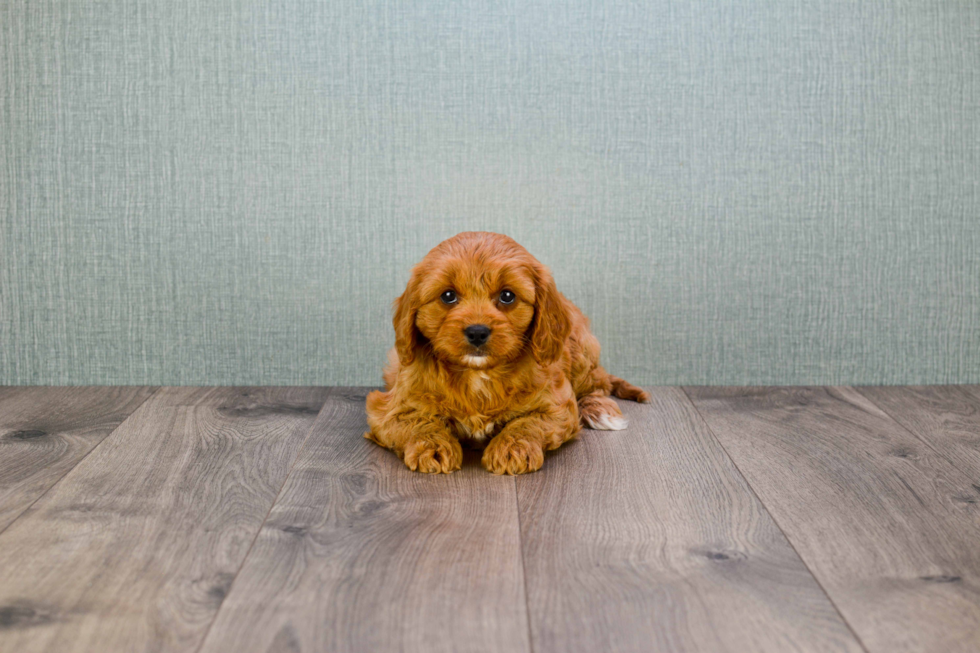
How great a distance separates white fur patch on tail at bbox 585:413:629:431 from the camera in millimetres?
2557

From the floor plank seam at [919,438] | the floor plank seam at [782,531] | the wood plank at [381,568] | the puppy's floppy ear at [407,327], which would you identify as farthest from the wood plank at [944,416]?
the puppy's floppy ear at [407,327]

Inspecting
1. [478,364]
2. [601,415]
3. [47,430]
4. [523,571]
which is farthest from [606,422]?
[47,430]

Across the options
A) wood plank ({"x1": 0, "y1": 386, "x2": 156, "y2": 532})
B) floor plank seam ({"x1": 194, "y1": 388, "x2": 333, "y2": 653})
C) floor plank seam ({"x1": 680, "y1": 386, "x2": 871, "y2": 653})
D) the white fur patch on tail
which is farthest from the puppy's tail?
wood plank ({"x1": 0, "y1": 386, "x2": 156, "y2": 532})

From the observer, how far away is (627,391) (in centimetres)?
289

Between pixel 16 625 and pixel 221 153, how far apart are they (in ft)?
6.28

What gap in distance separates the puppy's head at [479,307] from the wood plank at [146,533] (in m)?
0.52

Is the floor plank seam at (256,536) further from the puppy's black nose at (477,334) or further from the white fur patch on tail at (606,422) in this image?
the white fur patch on tail at (606,422)

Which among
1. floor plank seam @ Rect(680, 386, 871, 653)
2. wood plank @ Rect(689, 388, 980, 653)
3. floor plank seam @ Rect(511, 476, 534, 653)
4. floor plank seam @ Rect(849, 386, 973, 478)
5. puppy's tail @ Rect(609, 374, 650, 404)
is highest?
puppy's tail @ Rect(609, 374, 650, 404)

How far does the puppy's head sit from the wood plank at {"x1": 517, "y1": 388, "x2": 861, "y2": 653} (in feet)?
1.12

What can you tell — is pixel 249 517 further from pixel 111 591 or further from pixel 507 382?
pixel 507 382

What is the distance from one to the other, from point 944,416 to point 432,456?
171 cm

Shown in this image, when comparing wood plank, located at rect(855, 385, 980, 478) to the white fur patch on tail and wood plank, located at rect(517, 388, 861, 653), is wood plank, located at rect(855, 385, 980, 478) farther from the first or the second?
the white fur patch on tail

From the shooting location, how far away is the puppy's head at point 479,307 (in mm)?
2084

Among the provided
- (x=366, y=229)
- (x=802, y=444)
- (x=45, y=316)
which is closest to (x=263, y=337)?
(x=366, y=229)
